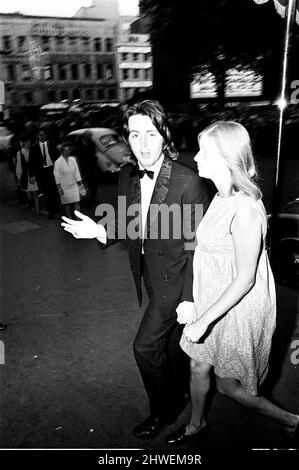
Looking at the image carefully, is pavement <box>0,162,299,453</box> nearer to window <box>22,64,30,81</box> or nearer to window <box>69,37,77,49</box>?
window <box>69,37,77,49</box>

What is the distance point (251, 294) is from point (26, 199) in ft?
30.5

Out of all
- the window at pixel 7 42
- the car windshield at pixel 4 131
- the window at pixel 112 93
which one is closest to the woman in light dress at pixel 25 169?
the car windshield at pixel 4 131

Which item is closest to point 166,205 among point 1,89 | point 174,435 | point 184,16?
point 174,435

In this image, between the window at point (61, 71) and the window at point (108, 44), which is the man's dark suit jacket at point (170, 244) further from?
the window at point (108, 44)

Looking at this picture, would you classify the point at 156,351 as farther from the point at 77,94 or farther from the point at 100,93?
the point at 77,94

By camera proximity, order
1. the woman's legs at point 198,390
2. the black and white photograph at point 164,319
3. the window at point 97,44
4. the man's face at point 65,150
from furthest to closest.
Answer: the window at point 97,44, the man's face at point 65,150, the woman's legs at point 198,390, the black and white photograph at point 164,319

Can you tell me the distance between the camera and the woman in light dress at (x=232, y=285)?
1.87 metres

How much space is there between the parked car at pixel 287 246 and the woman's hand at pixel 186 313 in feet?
8.73

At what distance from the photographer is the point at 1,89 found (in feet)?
19.8

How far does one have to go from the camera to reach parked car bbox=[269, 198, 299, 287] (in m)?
4.66

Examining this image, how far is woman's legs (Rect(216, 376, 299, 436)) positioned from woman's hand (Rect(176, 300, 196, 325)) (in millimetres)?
409

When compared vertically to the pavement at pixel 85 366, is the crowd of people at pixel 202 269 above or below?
above

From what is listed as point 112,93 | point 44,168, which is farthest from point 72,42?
point 44,168

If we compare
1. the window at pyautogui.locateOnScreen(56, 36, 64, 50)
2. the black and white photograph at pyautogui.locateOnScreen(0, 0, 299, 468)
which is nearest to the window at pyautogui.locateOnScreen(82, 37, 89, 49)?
the window at pyautogui.locateOnScreen(56, 36, 64, 50)
